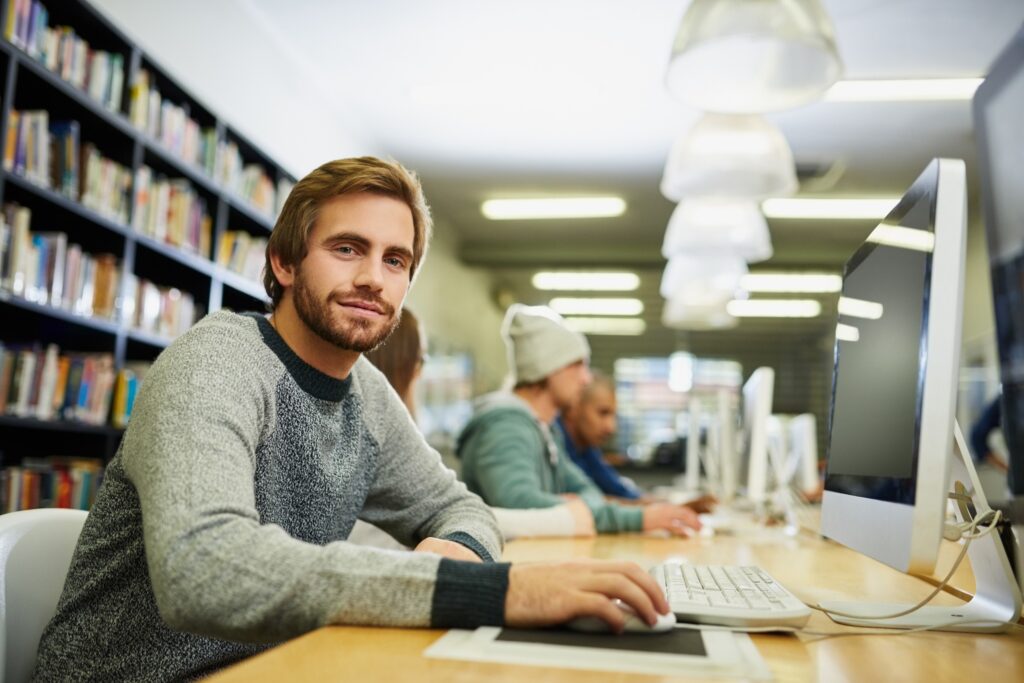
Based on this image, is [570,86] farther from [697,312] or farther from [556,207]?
[556,207]

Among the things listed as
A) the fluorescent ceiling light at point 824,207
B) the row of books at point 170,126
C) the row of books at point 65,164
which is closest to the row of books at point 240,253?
the row of books at point 170,126

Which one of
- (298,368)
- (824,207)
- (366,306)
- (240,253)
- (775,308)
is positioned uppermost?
(824,207)

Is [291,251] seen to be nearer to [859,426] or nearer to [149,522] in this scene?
[149,522]

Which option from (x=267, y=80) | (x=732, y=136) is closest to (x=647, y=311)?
(x=267, y=80)

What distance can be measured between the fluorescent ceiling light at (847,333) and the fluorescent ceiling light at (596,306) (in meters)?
9.07

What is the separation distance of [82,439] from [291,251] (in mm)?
2110

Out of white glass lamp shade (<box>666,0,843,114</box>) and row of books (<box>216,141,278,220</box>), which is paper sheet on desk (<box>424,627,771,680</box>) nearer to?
white glass lamp shade (<box>666,0,843,114</box>)

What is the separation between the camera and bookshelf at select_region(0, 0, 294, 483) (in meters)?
2.50

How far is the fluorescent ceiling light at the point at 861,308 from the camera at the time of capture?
3.59ft

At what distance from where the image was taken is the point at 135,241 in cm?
306

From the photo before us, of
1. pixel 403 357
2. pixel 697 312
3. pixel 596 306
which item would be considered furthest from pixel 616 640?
pixel 596 306

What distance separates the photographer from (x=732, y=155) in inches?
112

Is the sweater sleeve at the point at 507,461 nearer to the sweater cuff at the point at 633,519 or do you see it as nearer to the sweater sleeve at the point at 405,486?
the sweater cuff at the point at 633,519

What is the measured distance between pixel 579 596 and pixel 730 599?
278 mm
